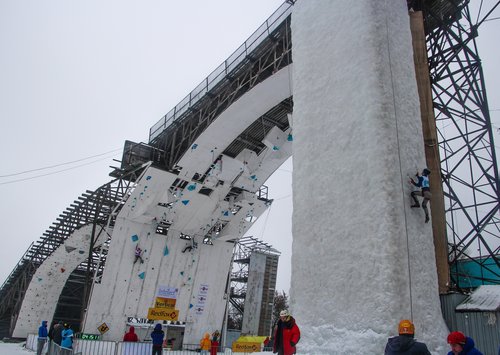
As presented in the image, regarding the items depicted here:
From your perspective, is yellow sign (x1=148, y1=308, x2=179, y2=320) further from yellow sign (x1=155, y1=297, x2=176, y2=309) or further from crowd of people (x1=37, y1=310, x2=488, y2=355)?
crowd of people (x1=37, y1=310, x2=488, y2=355)

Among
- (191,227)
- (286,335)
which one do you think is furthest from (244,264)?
(286,335)

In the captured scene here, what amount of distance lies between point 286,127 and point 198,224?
27.1ft

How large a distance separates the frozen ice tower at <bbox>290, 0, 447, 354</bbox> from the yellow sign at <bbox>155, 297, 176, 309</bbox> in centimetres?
1673

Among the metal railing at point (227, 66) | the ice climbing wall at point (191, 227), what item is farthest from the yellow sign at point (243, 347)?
the metal railing at point (227, 66)

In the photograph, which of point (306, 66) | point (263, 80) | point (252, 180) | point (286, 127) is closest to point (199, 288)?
point (252, 180)

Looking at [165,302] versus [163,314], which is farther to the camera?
[165,302]

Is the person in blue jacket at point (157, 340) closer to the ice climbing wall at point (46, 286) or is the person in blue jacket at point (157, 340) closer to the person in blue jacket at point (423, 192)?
the person in blue jacket at point (423, 192)

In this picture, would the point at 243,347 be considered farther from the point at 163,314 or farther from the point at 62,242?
the point at 62,242

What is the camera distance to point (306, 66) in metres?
11.9

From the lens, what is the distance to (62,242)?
95.9 feet

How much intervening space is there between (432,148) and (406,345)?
7.33m

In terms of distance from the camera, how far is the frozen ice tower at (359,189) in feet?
27.8

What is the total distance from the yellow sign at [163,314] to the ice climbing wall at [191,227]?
32cm

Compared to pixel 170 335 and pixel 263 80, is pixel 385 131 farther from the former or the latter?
pixel 170 335
